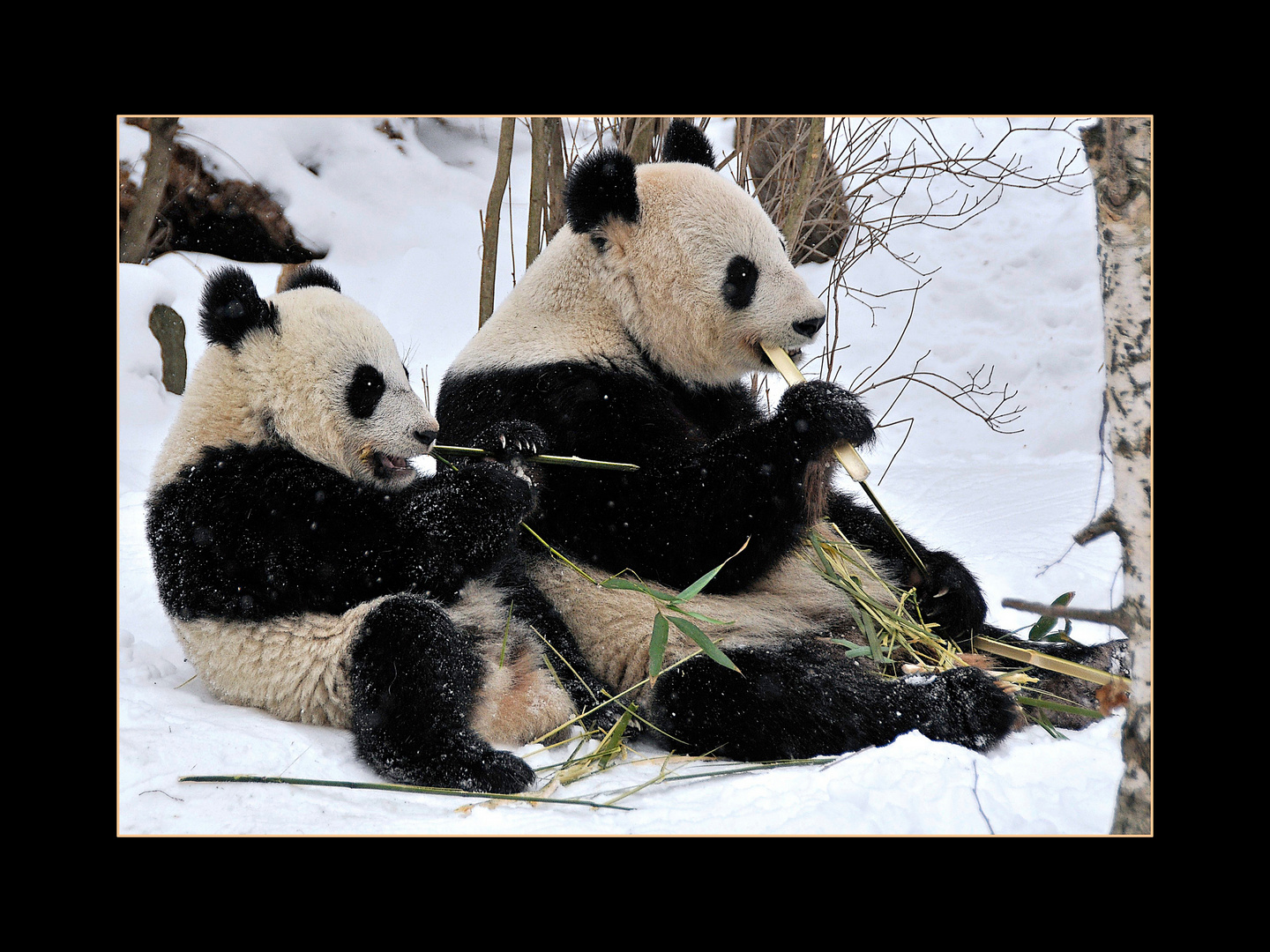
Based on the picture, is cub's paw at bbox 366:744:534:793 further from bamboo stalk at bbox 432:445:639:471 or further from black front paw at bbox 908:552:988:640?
black front paw at bbox 908:552:988:640

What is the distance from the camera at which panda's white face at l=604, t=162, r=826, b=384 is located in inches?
105

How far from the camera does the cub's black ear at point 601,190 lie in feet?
8.57

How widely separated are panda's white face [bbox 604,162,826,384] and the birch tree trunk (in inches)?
34.5

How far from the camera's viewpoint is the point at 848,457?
8.09 ft

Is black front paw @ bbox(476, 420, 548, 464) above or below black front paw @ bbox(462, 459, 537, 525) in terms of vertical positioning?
above

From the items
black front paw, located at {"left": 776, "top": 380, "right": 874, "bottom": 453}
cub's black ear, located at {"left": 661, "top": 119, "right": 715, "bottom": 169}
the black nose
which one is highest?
cub's black ear, located at {"left": 661, "top": 119, "right": 715, "bottom": 169}

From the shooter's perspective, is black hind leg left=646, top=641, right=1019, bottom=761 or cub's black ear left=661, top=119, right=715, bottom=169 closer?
black hind leg left=646, top=641, right=1019, bottom=761

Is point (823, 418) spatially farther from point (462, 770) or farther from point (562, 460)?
point (462, 770)

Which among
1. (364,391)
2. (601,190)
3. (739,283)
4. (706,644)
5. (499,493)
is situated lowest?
(706,644)

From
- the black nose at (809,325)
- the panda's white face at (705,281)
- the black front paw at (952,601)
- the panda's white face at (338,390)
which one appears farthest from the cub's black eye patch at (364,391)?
the black front paw at (952,601)

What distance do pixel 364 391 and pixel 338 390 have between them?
0.07m

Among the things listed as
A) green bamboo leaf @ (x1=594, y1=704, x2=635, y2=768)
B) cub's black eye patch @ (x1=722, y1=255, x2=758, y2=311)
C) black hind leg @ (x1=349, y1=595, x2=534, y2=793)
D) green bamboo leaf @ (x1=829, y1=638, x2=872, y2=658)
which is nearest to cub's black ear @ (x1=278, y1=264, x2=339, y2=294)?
black hind leg @ (x1=349, y1=595, x2=534, y2=793)

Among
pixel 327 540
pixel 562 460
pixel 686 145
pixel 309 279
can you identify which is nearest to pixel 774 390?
pixel 686 145
